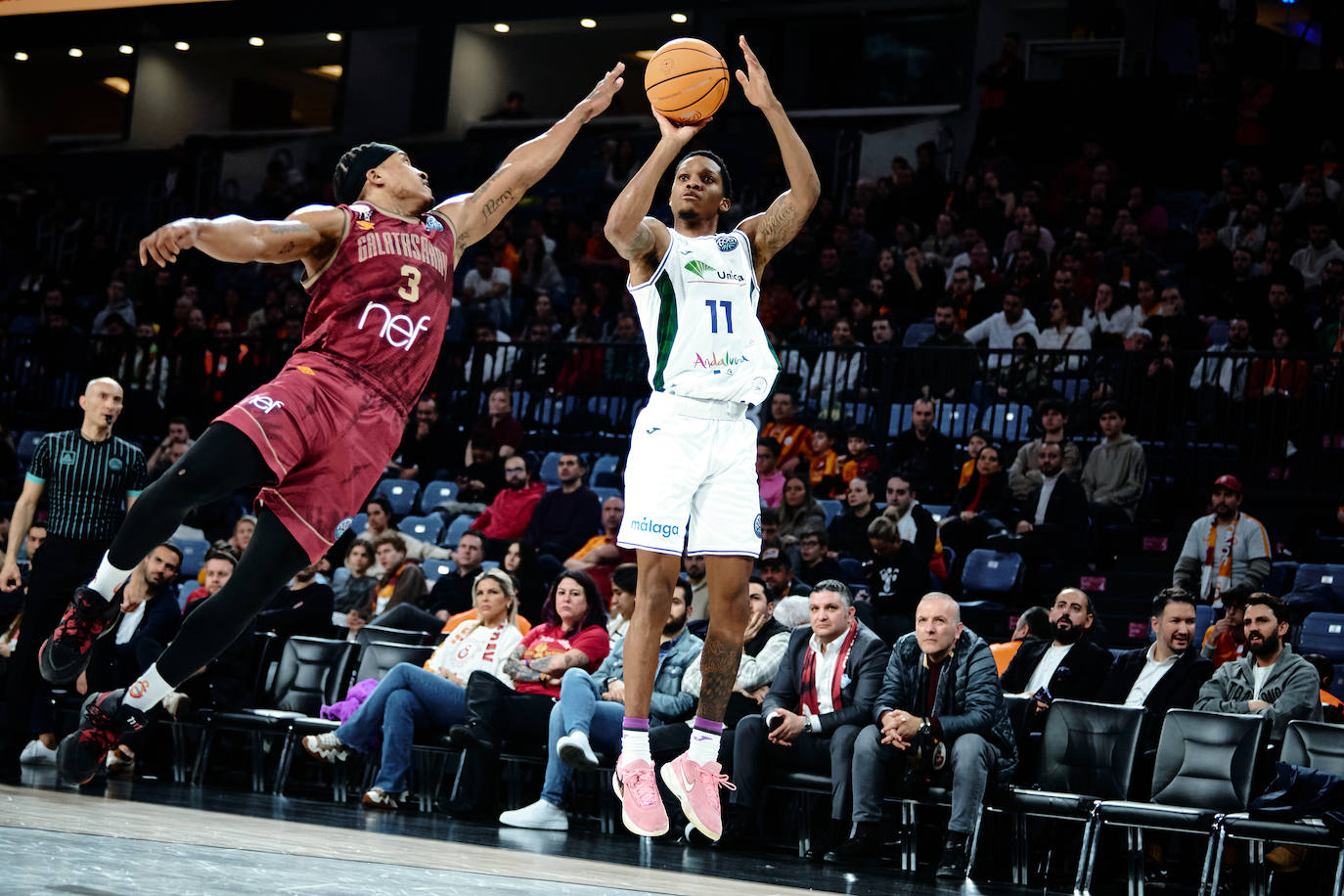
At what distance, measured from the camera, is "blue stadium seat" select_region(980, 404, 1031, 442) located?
11.6 m

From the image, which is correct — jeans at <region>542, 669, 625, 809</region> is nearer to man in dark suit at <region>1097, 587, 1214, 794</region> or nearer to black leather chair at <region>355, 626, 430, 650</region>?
black leather chair at <region>355, 626, 430, 650</region>

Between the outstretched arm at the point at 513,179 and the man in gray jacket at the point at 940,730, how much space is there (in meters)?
3.43

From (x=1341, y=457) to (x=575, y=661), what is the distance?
5788mm

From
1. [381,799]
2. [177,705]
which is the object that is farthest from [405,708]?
[177,705]

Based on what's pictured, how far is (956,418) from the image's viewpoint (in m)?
12.0

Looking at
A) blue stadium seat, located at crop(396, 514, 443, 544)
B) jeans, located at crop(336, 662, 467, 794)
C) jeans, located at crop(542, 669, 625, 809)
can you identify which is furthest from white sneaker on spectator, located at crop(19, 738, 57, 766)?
blue stadium seat, located at crop(396, 514, 443, 544)

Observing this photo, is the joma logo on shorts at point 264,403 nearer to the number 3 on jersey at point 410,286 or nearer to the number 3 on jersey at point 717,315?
the number 3 on jersey at point 410,286

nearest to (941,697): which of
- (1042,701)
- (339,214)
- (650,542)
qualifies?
(1042,701)

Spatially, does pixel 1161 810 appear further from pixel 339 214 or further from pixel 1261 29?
pixel 1261 29

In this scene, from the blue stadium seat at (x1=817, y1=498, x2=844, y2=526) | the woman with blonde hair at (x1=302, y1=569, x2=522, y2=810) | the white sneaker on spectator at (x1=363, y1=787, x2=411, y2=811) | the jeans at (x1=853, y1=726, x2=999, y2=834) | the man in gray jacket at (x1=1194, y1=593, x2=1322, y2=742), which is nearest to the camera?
the jeans at (x1=853, y1=726, x2=999, y2=834)

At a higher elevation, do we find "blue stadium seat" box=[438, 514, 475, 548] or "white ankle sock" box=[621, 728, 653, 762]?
"blue stadium seat" box=[438, 514, 475, 548]

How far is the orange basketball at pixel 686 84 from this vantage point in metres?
5.04

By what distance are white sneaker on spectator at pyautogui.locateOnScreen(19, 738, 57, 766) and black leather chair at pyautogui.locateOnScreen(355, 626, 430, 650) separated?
1945 mm

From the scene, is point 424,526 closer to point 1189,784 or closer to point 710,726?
point 1189,784
